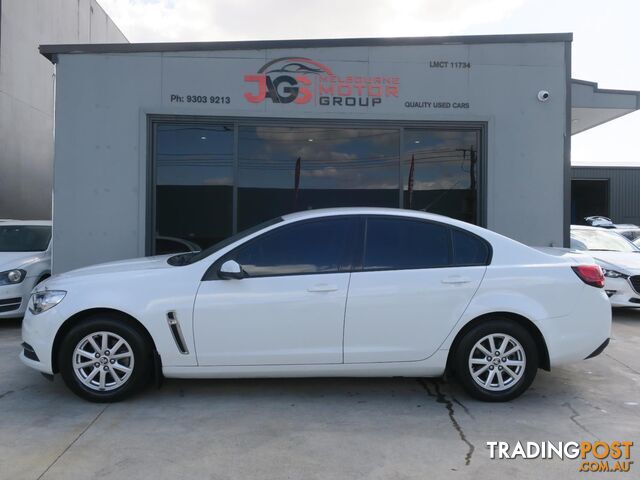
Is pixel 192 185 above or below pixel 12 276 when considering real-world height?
above

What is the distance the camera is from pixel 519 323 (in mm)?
4508

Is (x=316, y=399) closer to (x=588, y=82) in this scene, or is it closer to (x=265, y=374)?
(x=265, y=374)

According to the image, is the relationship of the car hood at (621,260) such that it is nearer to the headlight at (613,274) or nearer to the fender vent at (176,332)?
the headlight at (613,274)

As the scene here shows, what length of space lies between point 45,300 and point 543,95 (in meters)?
7.34

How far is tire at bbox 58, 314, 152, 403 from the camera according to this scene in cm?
434

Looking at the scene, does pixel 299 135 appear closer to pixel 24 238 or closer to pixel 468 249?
pixel 468 249

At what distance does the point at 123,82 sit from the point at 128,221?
2.05 meters

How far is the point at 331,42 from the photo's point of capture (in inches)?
318

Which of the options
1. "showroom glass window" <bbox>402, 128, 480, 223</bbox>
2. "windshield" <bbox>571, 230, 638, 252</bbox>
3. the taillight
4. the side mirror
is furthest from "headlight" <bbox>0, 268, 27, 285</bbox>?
"windshield" <bbox>571, 230, 638, 252</bbox>

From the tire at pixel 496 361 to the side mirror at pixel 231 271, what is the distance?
6.24ft

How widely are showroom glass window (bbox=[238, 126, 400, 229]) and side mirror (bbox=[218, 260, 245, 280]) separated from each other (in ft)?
13.2

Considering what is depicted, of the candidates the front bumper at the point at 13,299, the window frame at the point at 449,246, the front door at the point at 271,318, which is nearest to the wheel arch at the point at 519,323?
the window frame at the point at 449,246

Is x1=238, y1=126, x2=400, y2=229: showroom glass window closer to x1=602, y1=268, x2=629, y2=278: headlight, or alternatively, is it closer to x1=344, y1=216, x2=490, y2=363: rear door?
x1=602, y1=268, x2=629, y2=278: headlight

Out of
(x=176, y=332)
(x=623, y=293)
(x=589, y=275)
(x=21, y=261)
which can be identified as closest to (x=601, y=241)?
(x=623, y=293)
